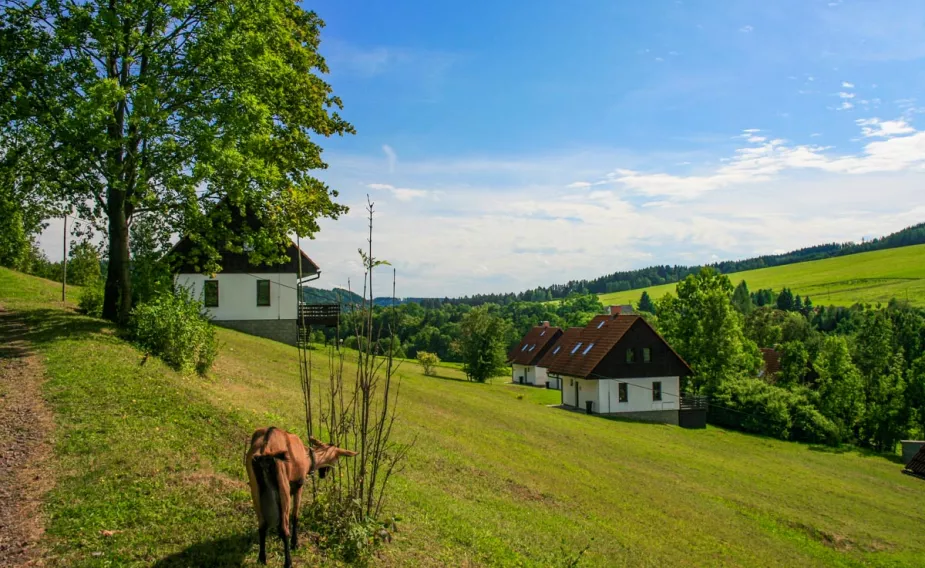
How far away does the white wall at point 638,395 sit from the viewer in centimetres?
3988

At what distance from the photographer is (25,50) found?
1576cm

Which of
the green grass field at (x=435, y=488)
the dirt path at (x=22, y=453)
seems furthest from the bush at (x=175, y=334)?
the dirt path at (x=22, y=453)

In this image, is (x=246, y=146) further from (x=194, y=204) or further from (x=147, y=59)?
(x=147, y=59)

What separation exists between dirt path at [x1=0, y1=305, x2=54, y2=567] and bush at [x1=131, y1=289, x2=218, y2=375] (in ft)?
8.82

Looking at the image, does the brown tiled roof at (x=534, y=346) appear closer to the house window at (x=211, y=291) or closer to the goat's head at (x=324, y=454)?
the house window at (x=211, y=291)

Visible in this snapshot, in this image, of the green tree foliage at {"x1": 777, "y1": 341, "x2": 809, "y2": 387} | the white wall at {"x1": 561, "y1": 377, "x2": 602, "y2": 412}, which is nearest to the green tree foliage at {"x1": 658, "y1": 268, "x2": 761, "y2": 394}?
the green tree foliage at {"x1": 777, "y1": 341, "x2": 809, "y2": 387}

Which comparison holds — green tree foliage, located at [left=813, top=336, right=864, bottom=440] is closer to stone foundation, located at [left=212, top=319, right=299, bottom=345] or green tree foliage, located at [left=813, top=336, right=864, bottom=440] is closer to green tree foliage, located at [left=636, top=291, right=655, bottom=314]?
stone foundation, located at [left=212, top=319, right=299, bottom=345]

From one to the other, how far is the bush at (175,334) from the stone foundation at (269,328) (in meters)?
18.1

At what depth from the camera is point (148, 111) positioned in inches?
606

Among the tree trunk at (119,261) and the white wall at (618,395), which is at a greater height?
the tree trunk at (119,261)

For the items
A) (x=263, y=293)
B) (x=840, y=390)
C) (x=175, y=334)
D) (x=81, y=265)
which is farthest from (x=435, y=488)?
(x=840, y=390)

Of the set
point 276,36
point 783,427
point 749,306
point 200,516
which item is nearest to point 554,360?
point 783,427

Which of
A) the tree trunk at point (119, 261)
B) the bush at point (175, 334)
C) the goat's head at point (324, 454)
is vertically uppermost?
the tree trunk at point (119, 261)

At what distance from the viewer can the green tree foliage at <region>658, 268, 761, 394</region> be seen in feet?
158
